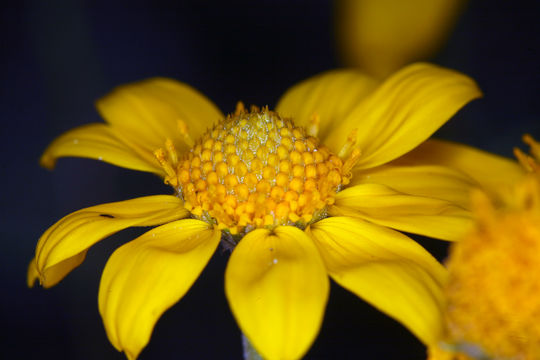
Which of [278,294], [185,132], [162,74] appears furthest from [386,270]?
[162,74]

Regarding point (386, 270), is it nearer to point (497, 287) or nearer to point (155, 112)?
point (497, 287)

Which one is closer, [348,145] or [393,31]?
[348,145]

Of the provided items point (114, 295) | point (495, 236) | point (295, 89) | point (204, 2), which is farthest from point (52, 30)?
point (495, 236)

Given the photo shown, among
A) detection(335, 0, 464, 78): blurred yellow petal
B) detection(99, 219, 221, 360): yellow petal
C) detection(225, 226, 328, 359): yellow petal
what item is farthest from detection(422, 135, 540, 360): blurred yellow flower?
detection(335, 0, 464, 78): blurred yellow petal

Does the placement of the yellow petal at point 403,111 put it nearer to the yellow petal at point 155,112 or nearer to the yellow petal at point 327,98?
the yellow petal at point 327,98

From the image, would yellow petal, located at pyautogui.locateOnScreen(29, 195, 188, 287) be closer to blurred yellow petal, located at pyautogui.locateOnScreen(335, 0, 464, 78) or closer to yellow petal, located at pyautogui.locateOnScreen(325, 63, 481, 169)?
yellow petal, located at pyautogui.locateOnScreen(325, 63, 481, 169)

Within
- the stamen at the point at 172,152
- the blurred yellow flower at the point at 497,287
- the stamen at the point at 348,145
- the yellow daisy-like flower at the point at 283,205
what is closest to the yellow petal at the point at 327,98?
the yellow daisy-like flower at the point at 283,205

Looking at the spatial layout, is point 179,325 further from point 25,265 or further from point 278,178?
point 278,178

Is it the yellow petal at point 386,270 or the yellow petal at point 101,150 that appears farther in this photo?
the yellow petal at point 101,150
